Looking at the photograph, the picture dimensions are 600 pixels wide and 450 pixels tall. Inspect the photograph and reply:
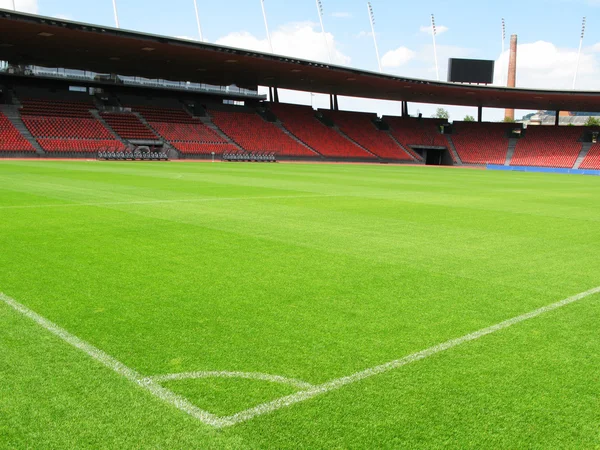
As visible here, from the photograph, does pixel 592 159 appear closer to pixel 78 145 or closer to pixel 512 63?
pixel 512 63

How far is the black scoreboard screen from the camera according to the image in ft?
233

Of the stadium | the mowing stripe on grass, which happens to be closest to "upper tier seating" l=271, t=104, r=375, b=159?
the stadium

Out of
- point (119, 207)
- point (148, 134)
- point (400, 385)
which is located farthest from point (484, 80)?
point (400, 385)

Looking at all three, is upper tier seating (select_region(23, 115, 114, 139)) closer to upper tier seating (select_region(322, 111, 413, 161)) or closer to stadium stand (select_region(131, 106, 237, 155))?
stadium stand (select_region(131, 106, 237, 155))

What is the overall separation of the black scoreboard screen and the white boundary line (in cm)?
7184

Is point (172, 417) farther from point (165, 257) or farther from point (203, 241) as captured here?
point (203, 241)

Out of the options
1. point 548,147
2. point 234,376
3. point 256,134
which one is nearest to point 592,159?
point 548,147

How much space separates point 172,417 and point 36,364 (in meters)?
1.43

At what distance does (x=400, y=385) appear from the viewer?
404 centimetres

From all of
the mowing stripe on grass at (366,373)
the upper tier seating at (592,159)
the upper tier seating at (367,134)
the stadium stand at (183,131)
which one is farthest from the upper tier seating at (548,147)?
the mowing stripe on grass at (366,373)

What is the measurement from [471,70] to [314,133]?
925 inches

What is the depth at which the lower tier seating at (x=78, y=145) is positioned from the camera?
4497 centimetres

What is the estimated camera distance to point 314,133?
65.8 meters

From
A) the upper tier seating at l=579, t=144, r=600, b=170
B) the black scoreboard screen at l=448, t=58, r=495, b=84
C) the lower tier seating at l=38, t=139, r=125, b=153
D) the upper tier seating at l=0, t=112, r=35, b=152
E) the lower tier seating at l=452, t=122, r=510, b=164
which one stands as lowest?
the upper tier seating at l=579, t=144, r=600, b=170
